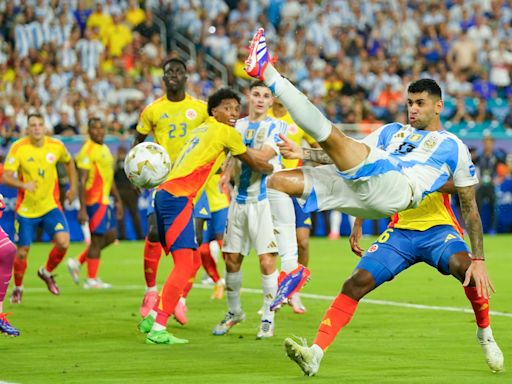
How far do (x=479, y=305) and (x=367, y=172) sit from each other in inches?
62.1

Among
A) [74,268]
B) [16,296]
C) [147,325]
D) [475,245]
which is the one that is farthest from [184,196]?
[74,268]

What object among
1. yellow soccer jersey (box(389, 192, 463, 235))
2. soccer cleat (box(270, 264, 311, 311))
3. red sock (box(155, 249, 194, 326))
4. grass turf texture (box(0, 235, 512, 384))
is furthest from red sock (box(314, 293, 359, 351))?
red sock (box(155, 249, 194, 326))

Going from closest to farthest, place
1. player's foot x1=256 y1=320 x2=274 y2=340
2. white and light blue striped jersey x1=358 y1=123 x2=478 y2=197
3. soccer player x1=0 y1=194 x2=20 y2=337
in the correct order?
white and light blue striped jersey x1=358 y1=123 x2=478 y2=197
soccer player x1=0 y1=194 x2=20 y2=337
player's foot x1=256 y1=320 x2=274 y2=340

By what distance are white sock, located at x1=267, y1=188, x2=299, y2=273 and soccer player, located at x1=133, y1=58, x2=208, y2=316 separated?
3.97 feet

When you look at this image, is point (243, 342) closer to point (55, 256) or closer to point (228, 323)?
point (228, 323)

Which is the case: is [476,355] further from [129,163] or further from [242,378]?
[129,163]

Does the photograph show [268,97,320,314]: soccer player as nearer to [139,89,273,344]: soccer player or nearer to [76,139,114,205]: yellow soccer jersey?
[139,89,273,344]: soccer player

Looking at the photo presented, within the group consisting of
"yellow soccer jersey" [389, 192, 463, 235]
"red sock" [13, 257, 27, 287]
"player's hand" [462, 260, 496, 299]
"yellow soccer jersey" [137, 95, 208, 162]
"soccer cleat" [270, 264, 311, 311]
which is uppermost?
"yellow soccer jersey" [137, 95, 208, 162]

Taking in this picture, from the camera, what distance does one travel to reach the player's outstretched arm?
8547 millimetres

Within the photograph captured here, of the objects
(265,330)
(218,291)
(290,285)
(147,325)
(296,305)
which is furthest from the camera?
(218,291)

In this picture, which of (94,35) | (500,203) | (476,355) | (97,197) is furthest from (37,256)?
(476,355)

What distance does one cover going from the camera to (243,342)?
10742 mm

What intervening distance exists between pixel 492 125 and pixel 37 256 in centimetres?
1324

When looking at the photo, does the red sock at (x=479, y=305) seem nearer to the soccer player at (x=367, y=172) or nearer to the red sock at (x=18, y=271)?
the soccer player at (x=367, y=172)
